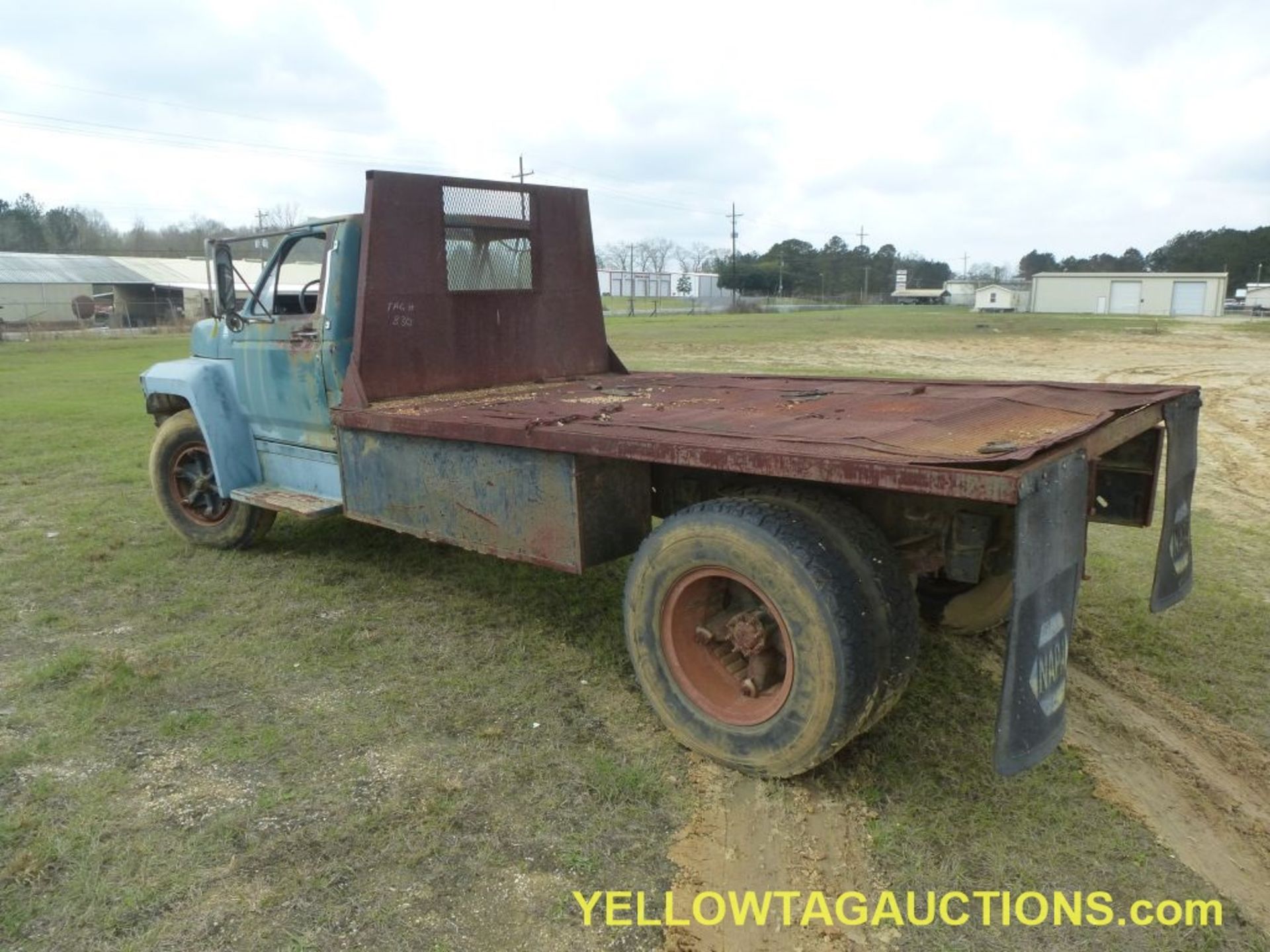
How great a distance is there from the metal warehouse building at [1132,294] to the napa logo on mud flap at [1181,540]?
6324cm

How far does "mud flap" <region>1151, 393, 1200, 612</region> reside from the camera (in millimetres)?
3686

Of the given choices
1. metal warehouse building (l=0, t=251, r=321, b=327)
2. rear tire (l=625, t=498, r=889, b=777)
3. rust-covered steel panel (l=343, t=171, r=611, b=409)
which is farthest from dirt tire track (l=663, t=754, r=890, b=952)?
metal warehouse building (l=0, t=251, r=321, b=327)

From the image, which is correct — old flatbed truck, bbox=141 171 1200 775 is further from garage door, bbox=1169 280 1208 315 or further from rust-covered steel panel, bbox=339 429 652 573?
garage door, bbox=1169 280 1208 315

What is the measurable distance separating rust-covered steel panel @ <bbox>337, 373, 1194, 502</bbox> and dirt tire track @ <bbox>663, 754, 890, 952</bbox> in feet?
3.90

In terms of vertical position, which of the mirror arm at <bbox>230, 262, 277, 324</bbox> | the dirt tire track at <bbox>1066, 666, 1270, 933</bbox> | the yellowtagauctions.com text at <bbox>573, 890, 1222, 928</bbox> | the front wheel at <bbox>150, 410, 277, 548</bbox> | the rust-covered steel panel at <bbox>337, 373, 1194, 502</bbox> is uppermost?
the mirror arm at <bbox>230, 262, 277, 324</bbox>

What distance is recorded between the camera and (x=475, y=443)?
165 inches

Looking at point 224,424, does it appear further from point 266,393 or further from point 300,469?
point 300,469

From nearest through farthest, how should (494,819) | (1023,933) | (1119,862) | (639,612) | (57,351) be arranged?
1. (1023,933)
2. (1119,862)
3. (494,819)
4. (639,612)
5. (57,351)

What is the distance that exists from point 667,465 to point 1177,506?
6.90 feet

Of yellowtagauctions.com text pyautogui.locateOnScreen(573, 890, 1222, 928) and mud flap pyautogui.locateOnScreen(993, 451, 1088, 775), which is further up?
mud flap pyautogui.locateOnScreen(993, 451, 1088, 775)

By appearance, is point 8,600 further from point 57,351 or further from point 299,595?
point 57,351

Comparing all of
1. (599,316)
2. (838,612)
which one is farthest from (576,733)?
(599,316)

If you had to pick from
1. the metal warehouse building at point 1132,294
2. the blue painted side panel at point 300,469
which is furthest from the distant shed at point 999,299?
the blue painted side panel at point 300,469

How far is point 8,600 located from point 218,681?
2097 mm
